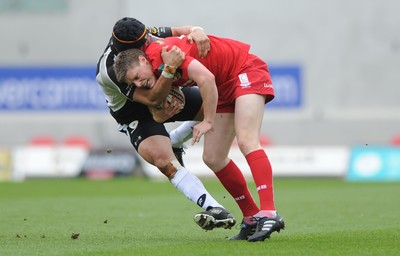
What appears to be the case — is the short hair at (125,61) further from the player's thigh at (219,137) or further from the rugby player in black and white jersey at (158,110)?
the player's thigh at (219,137)

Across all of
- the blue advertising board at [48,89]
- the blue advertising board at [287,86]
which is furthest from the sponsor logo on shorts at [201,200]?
the blue advertising board at [48,89]

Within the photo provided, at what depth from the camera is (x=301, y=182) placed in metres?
22.3

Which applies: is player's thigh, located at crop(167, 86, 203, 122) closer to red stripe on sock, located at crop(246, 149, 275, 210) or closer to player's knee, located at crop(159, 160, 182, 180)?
player's knee, located at crop(159, 160, 182, 180)

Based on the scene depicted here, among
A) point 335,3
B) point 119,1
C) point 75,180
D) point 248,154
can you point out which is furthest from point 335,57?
point 248,154

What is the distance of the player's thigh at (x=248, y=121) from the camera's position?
8641 mm

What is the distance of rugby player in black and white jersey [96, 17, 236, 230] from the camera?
8.56m

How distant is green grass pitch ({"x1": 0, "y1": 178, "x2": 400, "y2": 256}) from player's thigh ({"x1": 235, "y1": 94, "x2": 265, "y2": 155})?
2.72 ft

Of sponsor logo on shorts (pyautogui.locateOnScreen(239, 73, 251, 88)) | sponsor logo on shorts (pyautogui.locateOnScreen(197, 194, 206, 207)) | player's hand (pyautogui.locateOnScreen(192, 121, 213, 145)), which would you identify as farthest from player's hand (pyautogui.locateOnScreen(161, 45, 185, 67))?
sponsor logo on shorts (pyautogui.locateOnScreen(197, 194, 206, 207))

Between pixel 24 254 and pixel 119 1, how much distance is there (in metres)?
23.1

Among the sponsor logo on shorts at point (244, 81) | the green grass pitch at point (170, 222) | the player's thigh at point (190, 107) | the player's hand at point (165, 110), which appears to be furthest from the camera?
the player's thigh at point (190, 107)

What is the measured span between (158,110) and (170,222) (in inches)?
107

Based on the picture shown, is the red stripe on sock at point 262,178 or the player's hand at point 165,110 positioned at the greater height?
the player's hand at point 165,110

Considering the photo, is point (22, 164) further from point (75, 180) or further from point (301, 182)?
point (301, 182)

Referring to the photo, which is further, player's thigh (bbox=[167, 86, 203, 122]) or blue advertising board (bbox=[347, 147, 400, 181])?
blue advertising board (bbox=[347, 147, 400, 181])
